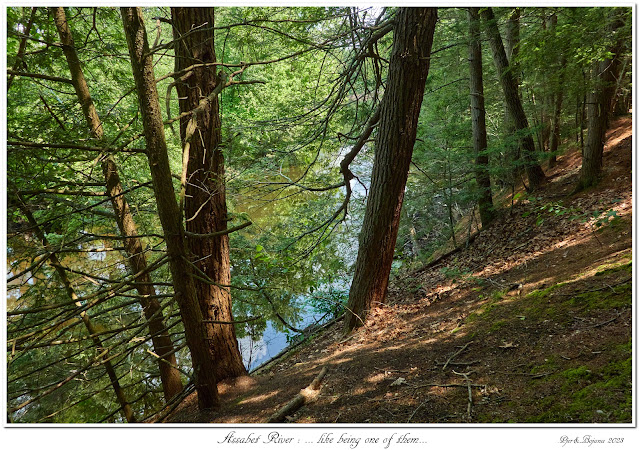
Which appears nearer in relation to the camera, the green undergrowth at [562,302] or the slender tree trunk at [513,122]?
the green undergrowth at [562,302]

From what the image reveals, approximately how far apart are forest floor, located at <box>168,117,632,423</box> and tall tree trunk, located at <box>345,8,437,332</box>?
0.42 meters

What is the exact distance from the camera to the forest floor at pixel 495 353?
7.53 feet

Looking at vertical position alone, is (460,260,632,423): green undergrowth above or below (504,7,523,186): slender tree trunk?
below

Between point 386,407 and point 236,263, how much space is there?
5.46 m

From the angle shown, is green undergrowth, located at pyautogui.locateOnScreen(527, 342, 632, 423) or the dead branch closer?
green undergrowth, located at pyautogui.locateOnScreen(527, 342, 632, 423)

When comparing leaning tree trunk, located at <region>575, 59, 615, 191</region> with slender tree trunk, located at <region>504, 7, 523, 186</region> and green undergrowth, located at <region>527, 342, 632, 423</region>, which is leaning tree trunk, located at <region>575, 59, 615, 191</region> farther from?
green undergrowth, located at <region>527, 342, 632, 423</region>

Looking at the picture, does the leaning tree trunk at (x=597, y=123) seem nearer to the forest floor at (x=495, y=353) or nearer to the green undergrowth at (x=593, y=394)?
the forest floor at (x=495, y=353)

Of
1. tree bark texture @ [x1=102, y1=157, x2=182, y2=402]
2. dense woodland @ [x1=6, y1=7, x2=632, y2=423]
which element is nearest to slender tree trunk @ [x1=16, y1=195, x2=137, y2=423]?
dense woodland @ [x1=6, y1=7, x2=632, y2=423]

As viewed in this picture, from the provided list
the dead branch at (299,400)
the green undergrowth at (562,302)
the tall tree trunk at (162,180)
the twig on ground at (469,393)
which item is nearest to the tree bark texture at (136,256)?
the tall tree trunk at (162,180)

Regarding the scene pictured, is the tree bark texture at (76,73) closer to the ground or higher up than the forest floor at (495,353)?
higher up

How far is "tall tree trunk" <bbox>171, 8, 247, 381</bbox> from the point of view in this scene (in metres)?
3.82

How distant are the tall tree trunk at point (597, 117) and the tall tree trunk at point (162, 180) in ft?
22.5
